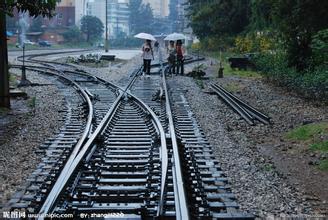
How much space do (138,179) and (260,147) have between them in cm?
393

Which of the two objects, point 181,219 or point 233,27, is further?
point 233,27

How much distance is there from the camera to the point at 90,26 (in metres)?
95.9

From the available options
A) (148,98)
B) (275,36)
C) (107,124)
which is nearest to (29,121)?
(107,124)

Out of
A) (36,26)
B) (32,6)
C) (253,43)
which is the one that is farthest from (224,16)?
(36,26)

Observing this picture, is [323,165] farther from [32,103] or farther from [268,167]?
[32,103]

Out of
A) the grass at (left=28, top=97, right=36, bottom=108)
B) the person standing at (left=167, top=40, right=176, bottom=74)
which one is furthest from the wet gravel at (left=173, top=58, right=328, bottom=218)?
the person standing at (left=167, top=40, right=176, bottom=74)

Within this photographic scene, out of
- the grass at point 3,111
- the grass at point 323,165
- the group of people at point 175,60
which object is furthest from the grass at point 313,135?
the group of people at point 175,60

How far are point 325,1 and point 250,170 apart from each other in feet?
35.1

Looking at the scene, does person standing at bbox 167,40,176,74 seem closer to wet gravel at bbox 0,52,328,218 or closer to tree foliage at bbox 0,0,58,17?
wet gravel at bbox 0,52,328,218

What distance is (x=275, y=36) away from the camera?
22609mm

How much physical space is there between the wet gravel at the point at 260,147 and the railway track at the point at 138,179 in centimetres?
29

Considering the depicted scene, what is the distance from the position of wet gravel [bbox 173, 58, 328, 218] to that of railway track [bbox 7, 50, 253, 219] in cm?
29

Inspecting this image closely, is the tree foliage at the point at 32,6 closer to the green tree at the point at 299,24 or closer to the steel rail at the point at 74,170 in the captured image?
the steel rail at the point at 74,170

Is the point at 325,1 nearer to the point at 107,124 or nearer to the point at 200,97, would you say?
the point at 200,97
